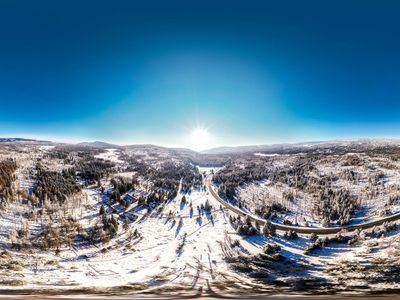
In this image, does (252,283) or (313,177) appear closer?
(252,283)

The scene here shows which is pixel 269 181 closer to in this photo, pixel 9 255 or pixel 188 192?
pixel 188 192

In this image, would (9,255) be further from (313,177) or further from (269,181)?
(313,177)

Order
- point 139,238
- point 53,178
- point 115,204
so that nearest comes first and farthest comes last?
point 139,238 → point 115,204 → point 53,178

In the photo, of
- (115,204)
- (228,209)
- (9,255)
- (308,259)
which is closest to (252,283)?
(308,259)

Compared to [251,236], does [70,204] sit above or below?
above

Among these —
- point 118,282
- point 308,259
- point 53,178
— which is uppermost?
point 53,178

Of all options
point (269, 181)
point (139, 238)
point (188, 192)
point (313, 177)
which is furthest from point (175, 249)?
point (313, 177)

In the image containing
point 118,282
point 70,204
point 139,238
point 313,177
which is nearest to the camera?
point 118,282

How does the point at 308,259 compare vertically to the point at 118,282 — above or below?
below

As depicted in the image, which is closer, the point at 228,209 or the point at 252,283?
the point at 252,283
